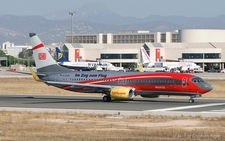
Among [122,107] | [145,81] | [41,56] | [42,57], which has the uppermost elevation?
[41,56]

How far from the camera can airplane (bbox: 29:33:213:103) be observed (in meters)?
59.1

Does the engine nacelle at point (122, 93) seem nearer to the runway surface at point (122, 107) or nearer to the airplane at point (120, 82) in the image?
the airplane at point (120, 82)

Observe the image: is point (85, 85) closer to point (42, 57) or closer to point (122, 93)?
point (122, 93)

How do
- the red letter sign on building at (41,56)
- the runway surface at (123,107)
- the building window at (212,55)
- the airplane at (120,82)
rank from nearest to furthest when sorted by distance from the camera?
the runway surface at (123,107)
the airplane at (120,82)
the red letter sign on building at (41,56)
the building window at (212,55)

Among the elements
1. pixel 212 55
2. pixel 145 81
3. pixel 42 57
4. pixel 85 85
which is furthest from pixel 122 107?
pixel 212 55

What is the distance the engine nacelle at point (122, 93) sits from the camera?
196 ft

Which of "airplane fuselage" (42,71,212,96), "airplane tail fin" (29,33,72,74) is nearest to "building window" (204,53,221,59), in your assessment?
"airplane tail fin" (29,33,72,74)

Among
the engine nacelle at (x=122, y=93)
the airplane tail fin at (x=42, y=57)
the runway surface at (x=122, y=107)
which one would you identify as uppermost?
the airplane tail fin at (x=42, y=57)

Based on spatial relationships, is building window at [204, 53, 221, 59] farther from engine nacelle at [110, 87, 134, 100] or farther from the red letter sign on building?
engine nacelle at [110, 87, 134, 100]

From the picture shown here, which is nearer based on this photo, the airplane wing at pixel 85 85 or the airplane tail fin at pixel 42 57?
the airplane wing at pixel 85 85

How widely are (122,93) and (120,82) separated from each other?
99.0 inches

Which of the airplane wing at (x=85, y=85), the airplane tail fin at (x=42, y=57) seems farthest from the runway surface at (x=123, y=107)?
the airplane tail fin at (x=42, y=57)

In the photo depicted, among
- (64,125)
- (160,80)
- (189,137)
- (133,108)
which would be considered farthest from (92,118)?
(160,80)

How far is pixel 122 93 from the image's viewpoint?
5981 cm
